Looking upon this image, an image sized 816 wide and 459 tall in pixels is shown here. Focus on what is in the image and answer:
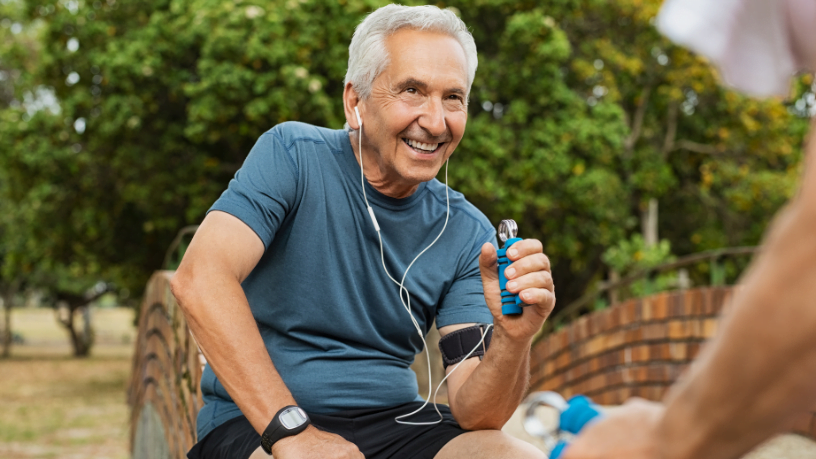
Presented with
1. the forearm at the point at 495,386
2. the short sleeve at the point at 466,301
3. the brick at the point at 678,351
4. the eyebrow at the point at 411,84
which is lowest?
the brick at the point at 678,351

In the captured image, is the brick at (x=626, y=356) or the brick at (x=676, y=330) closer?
the brick at (x=676, y=330)

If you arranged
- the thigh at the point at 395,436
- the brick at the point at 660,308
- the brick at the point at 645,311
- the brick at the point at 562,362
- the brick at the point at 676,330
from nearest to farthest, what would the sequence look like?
the thigh at the point at 395,436
the brick at the point at 676,330
the brick at the point at 660,308
the brick at the point at 645,311
the brick at the point at 562,362

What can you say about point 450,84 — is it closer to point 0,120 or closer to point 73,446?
point 73,446

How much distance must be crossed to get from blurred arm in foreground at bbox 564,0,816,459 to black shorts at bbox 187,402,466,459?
4.09 ft

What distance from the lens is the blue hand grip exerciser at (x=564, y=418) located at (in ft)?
3.47

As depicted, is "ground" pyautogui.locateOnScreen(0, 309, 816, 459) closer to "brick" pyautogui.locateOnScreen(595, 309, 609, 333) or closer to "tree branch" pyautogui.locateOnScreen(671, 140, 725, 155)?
"brick" pyautogui.locateOnScreen(595, 309, 609, 333)

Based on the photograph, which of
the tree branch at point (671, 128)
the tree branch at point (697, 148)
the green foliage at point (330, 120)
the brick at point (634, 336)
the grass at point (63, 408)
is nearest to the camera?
the brick at point (634, 336)

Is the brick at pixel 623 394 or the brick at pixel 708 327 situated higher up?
the brick at pixel 708 327

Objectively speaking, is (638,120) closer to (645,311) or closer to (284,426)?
(645,311)

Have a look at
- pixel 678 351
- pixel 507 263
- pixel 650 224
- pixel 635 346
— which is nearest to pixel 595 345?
pixel 635 346

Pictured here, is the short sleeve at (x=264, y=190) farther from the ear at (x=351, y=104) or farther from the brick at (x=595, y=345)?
the brick at (x=595, y=345)

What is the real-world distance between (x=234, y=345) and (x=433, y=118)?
2.68ft

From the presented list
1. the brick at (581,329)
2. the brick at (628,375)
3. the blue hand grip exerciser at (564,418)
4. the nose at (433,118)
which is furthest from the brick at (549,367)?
the blue hand grip exerciser at (564,418)

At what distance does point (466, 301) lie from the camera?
231 cm
